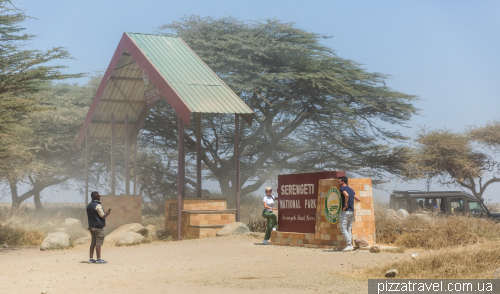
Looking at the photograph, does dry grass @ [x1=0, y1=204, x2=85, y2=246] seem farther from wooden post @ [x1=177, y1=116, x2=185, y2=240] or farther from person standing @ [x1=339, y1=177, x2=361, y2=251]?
person standing @ [x1=339, y1=177, x2=361, y2=251]

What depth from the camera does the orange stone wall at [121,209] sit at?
24078 mm

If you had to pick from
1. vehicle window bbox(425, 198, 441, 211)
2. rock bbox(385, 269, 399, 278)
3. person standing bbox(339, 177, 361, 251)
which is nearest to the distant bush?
person standing bbox(339, 177, 361, 251)

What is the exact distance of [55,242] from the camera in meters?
17.2

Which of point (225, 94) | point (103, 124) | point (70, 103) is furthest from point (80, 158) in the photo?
point (225, 94)

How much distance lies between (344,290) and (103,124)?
66.6 ft

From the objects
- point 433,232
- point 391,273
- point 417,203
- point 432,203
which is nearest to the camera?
point 391,273

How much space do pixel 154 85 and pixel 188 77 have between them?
2276 mm

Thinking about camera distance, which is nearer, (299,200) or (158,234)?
(299,200)

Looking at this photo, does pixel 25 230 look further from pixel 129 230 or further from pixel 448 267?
pixel 448 267

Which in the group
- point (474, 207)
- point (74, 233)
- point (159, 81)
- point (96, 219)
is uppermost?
point (159, 81)

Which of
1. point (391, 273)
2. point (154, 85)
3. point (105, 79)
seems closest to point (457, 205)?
point (154, 85)

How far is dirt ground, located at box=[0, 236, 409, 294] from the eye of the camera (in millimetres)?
9109

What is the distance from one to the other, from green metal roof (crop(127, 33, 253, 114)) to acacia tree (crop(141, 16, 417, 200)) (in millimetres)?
7826

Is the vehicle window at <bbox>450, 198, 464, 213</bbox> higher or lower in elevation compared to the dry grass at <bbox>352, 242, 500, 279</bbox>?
higher
